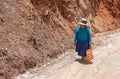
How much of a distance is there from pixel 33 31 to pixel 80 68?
2318mm

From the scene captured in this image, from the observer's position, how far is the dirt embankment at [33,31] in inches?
416

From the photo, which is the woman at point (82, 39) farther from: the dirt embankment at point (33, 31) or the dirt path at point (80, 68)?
the dirt embankment at point (33, 31)

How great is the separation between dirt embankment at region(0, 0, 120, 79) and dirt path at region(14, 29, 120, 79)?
0.38 metres

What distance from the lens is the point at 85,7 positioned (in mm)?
17172

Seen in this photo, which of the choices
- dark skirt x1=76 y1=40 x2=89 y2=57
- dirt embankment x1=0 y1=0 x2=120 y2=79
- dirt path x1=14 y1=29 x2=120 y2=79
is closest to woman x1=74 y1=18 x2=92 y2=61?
dark skirt x1=76 y1=40 x2=89 y2=57

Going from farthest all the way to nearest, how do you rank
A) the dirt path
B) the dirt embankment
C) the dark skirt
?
the dark skirt
the dirt embankment
the dirt path

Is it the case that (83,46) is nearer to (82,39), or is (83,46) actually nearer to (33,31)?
(82,39)

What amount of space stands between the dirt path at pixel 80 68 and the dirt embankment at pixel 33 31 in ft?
1.26

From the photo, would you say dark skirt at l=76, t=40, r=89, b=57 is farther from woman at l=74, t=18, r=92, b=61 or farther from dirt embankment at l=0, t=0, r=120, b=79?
dirt embankment at l=0, t=0, r=120, b=79

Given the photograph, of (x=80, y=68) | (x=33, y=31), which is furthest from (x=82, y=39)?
(x=33, y=31)

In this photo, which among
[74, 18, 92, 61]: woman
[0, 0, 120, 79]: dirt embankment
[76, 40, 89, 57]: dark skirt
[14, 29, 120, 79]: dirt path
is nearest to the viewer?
[14, 29, 120, 79]: dirt path

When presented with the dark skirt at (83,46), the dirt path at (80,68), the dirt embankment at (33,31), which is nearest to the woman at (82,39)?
the dark skirt at (83,46)

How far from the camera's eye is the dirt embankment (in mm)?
10570

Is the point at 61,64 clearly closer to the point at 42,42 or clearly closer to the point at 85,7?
the point at 42,42
